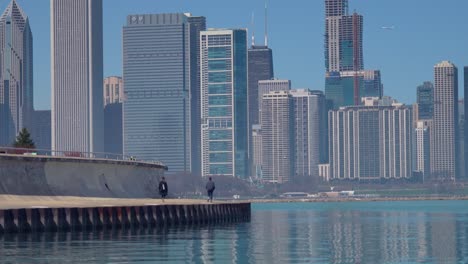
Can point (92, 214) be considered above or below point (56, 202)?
below

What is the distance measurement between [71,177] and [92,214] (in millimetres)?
13910

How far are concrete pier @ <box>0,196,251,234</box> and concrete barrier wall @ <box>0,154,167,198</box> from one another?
0.84 meters

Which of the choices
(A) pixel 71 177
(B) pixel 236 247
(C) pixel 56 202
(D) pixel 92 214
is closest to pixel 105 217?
(D) pixel 92 214

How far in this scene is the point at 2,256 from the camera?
170 ft

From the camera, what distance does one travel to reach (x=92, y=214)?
71250 mm

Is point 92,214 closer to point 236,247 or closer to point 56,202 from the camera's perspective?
point 56,202

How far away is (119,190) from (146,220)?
1721 cm

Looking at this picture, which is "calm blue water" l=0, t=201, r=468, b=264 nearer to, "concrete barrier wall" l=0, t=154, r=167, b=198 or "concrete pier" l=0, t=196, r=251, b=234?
"concrete pier" l=0, t=196, r=251, b=234

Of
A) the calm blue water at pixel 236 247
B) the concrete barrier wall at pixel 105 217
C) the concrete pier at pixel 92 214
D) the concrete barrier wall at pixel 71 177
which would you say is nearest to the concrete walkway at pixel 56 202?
the concrete pier at pixel 92 214

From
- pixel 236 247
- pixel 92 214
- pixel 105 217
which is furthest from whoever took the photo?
pixel 105 217

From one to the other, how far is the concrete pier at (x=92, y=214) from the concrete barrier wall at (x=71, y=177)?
0.84 m

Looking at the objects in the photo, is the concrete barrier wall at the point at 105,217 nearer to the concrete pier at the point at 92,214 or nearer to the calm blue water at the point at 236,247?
the concrete pier at the point at 92,214

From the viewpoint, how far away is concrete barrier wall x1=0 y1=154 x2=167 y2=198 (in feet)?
261

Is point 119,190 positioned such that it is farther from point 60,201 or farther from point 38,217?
point 38,217
